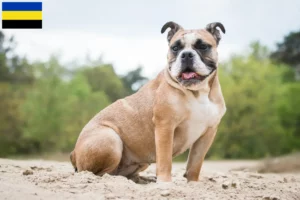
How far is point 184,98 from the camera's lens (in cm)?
674

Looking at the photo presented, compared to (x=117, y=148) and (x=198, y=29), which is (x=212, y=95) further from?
(x=117, y=148)

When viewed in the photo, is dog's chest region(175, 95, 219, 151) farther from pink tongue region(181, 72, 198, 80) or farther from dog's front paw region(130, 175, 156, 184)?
dog's front paw region(130, 175, 156, 184)

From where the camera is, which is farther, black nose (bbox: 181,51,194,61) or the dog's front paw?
the dog's front paw

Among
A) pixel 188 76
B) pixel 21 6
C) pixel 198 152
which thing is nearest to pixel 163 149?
pixel 198 152

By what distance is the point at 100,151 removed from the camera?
277 inches

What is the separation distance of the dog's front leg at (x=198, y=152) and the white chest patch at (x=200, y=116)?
253mm

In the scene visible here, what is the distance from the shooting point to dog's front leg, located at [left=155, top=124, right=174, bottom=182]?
21.8ft

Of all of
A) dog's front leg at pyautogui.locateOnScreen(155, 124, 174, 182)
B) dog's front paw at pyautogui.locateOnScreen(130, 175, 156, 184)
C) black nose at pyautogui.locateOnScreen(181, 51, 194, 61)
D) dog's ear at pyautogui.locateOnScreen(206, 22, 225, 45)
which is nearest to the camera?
black nose at pyautogui.locateOnScreen(181, 51, 194, 61)

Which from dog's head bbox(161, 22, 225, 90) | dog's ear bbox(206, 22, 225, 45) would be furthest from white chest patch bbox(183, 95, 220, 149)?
dog's ear bbox(206, 22, 225, 45)

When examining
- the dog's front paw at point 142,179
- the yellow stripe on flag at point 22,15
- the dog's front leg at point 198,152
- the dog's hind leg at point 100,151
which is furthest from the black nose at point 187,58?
the yellow stripe on flag at point 22,15

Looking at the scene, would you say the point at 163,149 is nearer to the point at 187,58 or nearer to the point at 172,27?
the point at 187,58

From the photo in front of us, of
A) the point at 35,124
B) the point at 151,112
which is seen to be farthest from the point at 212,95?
the point at 35,124

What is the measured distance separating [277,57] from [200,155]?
40.6 meters

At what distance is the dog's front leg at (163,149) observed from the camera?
665 centimetres
